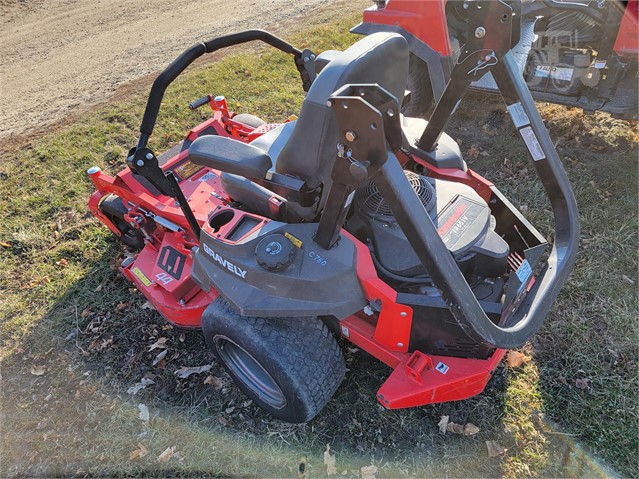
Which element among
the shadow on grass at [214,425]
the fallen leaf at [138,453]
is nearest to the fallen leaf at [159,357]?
the shadow on grass at [214,425]

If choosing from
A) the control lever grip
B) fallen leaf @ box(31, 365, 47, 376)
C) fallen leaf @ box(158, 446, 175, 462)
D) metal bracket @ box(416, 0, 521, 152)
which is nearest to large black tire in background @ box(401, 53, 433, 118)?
the control lever grip

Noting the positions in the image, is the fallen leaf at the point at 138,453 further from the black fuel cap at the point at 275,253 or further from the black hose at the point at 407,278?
the black hose at the point at 407,278

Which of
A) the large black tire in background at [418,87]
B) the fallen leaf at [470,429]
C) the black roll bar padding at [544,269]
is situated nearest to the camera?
the black roll bar padding at [544,269]

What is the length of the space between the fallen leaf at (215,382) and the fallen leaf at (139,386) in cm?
38

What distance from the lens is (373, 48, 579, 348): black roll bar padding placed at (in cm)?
194

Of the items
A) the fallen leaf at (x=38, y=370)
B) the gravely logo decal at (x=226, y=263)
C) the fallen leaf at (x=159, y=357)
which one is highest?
the gravely logo decal at (x=226, y=263)

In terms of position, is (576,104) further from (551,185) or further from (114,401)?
(114,401)

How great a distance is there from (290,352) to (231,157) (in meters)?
1.05

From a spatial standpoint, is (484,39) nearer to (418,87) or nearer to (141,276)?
(418,87)

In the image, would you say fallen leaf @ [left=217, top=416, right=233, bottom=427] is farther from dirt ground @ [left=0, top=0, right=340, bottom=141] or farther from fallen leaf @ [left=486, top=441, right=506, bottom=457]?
dirt ground @ [left=0, top=0, right=340, bottom=141]

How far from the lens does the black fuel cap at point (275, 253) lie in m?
2.34

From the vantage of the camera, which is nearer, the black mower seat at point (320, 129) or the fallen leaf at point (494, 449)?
the black mower seat at point (320, 129)

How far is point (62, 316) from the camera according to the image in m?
Answer: 3.73

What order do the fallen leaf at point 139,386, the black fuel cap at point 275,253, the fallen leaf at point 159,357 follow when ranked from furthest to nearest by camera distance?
1. the fallen leaf at point 159,357
2. the fallen leaf at point 139,386
3. the black fuel cap at point 275,253
